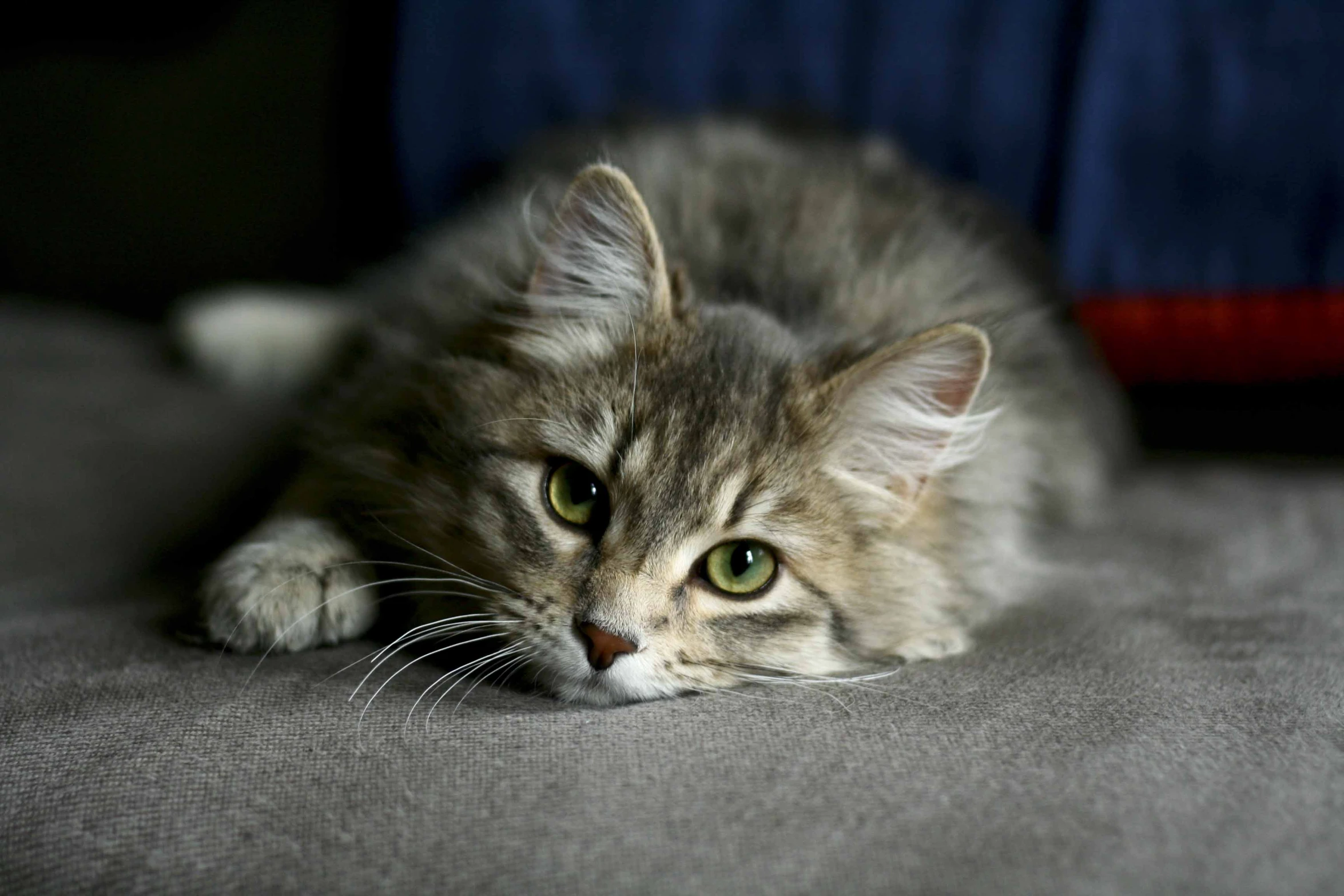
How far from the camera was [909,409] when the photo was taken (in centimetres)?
138

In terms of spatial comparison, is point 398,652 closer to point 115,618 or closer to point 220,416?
point 115,618

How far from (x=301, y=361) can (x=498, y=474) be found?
1.26m

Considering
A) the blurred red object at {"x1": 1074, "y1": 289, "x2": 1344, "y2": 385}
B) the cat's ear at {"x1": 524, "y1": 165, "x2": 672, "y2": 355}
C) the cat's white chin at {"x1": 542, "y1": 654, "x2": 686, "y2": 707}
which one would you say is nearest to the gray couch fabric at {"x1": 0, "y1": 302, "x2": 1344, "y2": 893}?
the cat's white chin at {"x1": 542, "y1": 654, "x2": 686, "y2": 707}

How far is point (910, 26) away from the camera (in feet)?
6.95

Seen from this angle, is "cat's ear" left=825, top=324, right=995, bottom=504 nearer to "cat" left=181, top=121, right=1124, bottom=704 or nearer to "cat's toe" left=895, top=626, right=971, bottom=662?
"cat" left=181, top=121, right=1124, bottom=704

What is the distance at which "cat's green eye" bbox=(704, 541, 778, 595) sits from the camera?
1.30 metres

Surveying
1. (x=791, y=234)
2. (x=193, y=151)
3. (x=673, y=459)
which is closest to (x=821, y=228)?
(x=791, y=234)

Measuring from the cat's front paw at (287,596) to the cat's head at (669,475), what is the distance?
0.11m

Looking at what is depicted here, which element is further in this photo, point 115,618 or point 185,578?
point 185,578

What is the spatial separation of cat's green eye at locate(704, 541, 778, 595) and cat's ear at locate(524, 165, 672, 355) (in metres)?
0.34

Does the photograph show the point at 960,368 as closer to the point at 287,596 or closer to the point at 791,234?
the point at 791,234

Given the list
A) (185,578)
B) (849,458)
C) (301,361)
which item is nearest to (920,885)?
(849,458)

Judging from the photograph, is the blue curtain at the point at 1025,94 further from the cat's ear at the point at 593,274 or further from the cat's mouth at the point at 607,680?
the cat's mouth at the point at 607,680

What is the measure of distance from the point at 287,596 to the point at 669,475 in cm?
51
